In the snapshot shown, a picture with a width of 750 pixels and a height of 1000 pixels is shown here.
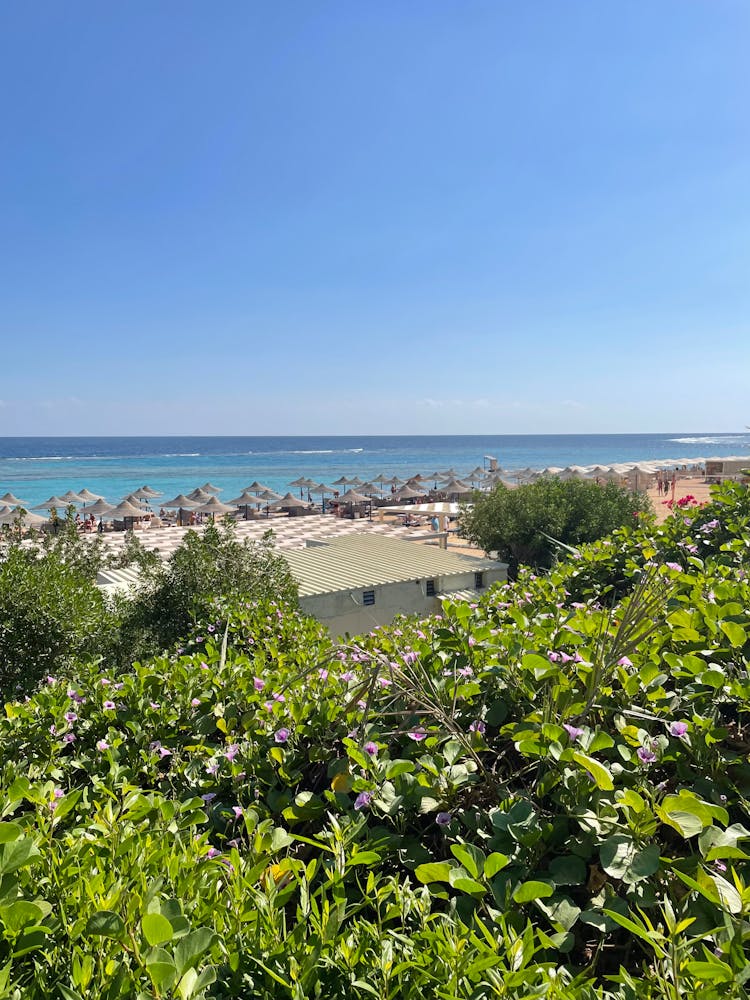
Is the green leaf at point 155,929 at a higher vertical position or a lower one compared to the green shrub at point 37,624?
higher

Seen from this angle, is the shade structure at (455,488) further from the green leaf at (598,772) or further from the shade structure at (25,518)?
the green leaf at (598,772)

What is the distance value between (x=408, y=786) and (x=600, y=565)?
2742 millimetres

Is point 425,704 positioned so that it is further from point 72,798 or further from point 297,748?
point 72,798

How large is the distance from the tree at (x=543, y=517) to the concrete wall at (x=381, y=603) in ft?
16.4

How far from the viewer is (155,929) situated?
900mm

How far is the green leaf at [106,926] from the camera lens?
0.94 metres

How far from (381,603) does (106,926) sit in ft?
31.5

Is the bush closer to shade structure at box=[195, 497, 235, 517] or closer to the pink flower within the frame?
the pink flower

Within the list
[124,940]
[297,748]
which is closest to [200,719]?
[297,748]

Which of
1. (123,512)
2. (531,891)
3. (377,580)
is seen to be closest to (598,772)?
(531,891)

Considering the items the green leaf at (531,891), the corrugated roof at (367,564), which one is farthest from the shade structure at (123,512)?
the green leaf at (531,891)


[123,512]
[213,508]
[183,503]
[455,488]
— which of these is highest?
[455,488]

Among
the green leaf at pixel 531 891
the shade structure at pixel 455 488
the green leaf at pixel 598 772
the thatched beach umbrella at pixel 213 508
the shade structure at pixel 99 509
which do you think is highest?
the green leaf at pixel 598 772

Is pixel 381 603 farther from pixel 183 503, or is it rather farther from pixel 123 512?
pixel 183 503
